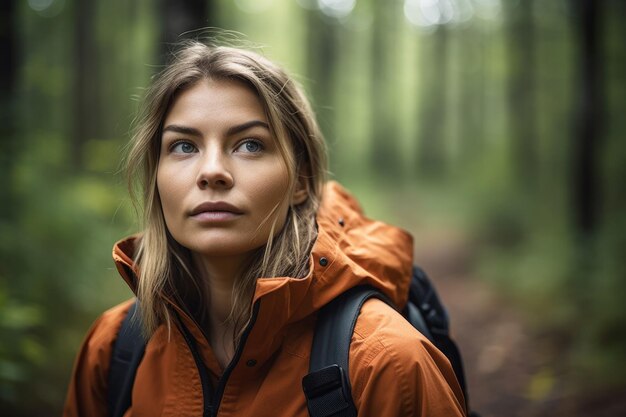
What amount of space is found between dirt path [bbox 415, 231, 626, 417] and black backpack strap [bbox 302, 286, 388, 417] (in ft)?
12.5

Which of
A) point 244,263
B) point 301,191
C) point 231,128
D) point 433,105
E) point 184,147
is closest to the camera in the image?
point 231,128

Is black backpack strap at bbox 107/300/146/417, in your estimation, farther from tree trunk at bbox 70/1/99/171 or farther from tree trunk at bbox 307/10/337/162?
tree trunk at bbox 307/10/337/162

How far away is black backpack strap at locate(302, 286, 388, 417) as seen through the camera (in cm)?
184

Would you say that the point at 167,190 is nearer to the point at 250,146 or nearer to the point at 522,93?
the point at 250,146

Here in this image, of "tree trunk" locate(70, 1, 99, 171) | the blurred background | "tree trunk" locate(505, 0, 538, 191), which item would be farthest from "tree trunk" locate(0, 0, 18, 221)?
"tree trunk" locate(505, 0, 538, 191)

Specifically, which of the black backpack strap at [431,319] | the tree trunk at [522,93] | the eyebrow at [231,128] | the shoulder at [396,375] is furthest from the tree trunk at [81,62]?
the tree trunk at [522,93]

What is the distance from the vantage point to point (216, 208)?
6.89ft

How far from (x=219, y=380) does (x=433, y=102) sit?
31.0 metres

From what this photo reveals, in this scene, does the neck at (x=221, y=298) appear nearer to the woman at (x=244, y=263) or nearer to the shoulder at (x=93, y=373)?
the woman at (x=244, y=263)

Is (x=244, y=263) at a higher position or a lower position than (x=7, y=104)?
lower

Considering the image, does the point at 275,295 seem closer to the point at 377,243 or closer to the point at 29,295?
the point at 377,243

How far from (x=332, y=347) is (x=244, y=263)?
2.05ft

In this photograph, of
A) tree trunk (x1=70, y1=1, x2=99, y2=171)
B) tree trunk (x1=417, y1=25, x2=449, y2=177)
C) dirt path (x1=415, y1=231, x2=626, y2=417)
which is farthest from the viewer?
tree trunk (x1=417, y1=25, x2=449, y2=177)

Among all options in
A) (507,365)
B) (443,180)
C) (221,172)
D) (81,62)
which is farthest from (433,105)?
(221,172)
